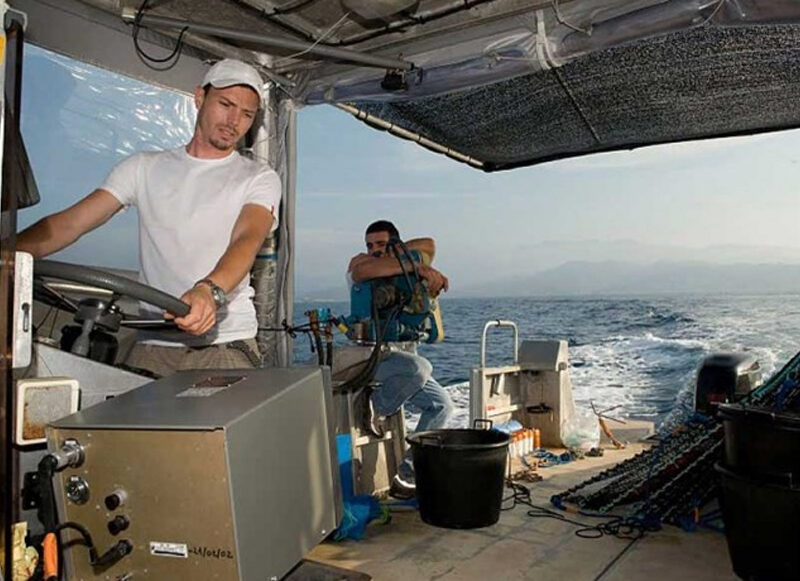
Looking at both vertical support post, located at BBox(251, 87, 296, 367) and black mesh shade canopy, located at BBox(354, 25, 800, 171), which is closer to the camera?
black mesh shade canopy, located at BBox(354, 25, 800, 171)

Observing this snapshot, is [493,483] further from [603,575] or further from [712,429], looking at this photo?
[712,429]

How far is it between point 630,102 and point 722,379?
227 cm

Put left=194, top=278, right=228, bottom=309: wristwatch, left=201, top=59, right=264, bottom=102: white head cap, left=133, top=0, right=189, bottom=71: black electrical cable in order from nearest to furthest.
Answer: left=194, top=278, right=228, bottom=309: wristwatch → left=201, top=59, right=264, bottom=102: white head cap → left=133, top=0, right=189, bottom=71: black electrical cable

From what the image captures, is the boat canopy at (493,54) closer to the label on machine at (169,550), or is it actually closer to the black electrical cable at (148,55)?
the black electrical cable at (148,55)

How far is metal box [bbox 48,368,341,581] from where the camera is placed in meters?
1.12

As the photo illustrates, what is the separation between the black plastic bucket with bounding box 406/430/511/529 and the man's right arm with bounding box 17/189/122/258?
6.20ft

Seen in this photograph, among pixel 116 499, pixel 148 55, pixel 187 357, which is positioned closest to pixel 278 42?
pixel 148 55

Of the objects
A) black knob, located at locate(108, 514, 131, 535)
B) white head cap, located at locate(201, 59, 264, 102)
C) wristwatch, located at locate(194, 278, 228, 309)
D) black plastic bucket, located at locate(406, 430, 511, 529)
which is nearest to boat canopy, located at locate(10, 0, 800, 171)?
white head cap, located at locate(201, 59, 264, 102)

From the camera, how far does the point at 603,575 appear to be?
262 centimetres

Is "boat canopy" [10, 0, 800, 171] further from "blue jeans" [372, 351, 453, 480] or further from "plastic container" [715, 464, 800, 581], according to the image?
"plastic container" [715, 464, 800, 581]

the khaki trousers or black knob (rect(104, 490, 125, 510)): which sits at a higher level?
the khaki trousers

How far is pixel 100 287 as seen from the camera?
53.3 inches

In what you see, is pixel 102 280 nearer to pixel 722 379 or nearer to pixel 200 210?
pixel 200 210

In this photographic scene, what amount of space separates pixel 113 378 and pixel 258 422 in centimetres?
47
